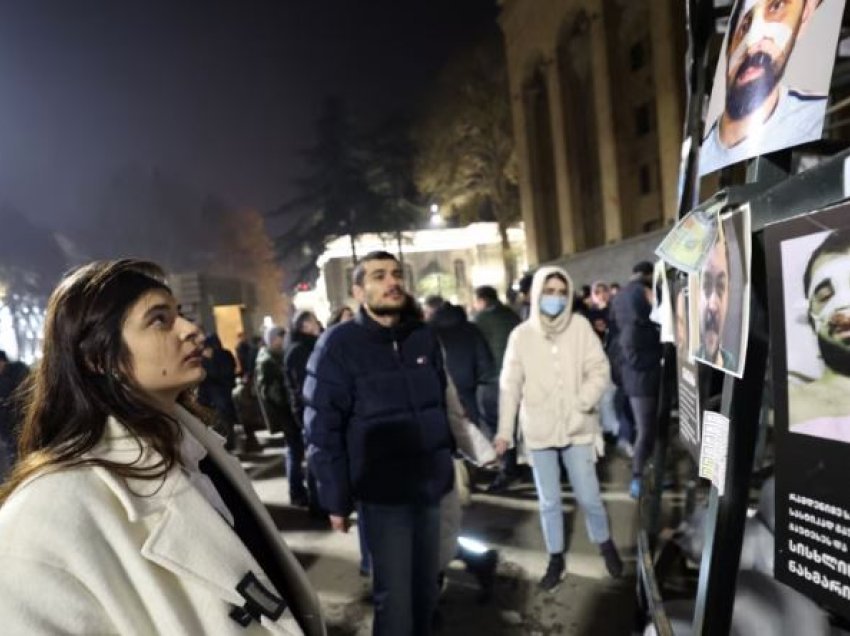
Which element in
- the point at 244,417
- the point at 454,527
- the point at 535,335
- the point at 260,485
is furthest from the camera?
the point at 244,417

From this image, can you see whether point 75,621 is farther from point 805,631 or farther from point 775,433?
point 805,631

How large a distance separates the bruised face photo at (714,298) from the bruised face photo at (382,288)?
1478 mm

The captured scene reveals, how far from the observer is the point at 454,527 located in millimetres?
3182

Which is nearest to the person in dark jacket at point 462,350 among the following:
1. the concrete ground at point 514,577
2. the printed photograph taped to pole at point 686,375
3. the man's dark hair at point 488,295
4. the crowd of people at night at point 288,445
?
the crowd of people at night at point 288,445

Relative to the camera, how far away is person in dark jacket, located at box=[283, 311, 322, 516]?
19.9 feet

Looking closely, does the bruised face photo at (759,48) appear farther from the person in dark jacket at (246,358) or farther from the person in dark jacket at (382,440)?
the person in dark jacket at (246,358)

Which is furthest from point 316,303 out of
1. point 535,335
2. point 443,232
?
point 535,335

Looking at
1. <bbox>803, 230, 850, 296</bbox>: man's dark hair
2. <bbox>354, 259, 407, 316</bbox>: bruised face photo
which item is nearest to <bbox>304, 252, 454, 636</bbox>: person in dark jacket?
<bbox>354, 259, 407, 316</bbox>: bruised face photo

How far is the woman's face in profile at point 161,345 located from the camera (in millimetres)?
1435

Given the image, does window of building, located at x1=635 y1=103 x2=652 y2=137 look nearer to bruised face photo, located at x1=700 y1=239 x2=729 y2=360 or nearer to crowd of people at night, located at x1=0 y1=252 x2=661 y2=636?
crowd of people at night, located at x1=0 y1=252 x2=661 y2=636

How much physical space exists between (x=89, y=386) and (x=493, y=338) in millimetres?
5714

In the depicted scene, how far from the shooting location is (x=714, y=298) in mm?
1664

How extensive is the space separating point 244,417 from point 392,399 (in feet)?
21.7

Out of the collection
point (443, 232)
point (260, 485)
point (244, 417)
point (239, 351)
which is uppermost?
point (443, 232)
